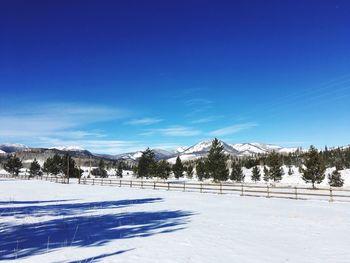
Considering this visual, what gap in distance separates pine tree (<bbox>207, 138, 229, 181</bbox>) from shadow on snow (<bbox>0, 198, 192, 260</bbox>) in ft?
197

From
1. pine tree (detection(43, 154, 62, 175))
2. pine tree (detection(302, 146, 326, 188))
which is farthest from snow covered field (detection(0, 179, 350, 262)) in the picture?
pine tree (detection(43, 154, 62, 175))

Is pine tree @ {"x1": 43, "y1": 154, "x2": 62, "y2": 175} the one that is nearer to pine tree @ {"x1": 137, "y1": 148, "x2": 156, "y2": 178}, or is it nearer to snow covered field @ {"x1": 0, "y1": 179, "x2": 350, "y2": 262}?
pine tree @ {"x1": 137, "y1": 148, "x2": 156, "y2": 178}

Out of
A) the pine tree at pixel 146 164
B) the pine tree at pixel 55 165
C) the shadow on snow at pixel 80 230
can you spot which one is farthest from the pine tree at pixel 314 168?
the pine tree at pixel 55 165

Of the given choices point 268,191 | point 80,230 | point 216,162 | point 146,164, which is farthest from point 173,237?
point 146,164

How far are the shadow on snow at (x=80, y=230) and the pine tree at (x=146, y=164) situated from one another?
3195 inches

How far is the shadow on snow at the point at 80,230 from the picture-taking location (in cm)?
1266

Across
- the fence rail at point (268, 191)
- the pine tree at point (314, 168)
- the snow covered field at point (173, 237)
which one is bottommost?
the snow covered field at point (173, 237)

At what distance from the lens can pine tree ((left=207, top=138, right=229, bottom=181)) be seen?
268 feet

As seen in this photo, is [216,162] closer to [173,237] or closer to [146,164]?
[146,164]

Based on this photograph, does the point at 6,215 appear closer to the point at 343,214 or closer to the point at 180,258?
the point at 180,258

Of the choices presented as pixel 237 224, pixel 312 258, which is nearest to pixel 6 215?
pixel 237 224

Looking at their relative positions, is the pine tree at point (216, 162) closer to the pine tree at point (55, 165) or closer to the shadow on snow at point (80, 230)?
the shadow on snow at point (80, 230)

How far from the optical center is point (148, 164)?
10488 cm

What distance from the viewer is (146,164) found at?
4104 inches
